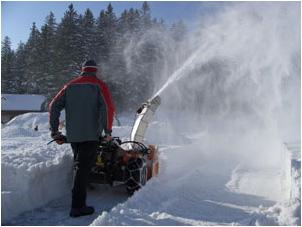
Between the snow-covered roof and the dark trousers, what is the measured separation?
4779cm

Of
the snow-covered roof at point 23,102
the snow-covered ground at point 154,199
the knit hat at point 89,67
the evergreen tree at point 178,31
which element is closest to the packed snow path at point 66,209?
the snow-covered ground at point 154,199

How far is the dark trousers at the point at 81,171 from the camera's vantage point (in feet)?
19.6

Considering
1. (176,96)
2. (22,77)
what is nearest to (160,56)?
(176,96)

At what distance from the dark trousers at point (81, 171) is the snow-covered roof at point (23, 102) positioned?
47.8 metres

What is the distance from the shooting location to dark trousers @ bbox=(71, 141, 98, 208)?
5.98 meters

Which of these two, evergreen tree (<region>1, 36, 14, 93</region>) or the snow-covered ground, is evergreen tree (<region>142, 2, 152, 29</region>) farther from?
the snow-covered ground

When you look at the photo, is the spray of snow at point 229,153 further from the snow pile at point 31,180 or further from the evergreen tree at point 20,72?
the evergreen tree at point 20,72

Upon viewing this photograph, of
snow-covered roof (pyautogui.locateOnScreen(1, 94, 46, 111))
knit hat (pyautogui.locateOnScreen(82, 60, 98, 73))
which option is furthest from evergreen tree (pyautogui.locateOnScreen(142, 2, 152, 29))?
knit hat (pyautogui.locateOnScreen(82, 60, 98, 73))

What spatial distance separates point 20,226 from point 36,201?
111 cm

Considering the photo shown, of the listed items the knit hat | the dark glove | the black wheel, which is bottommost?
the black wheel

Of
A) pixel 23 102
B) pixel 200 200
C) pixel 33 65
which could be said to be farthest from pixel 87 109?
pixel 33 65

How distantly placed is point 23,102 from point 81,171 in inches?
1928

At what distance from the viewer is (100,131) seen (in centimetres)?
617

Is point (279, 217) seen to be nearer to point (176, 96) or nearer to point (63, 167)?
point (63, 167)
